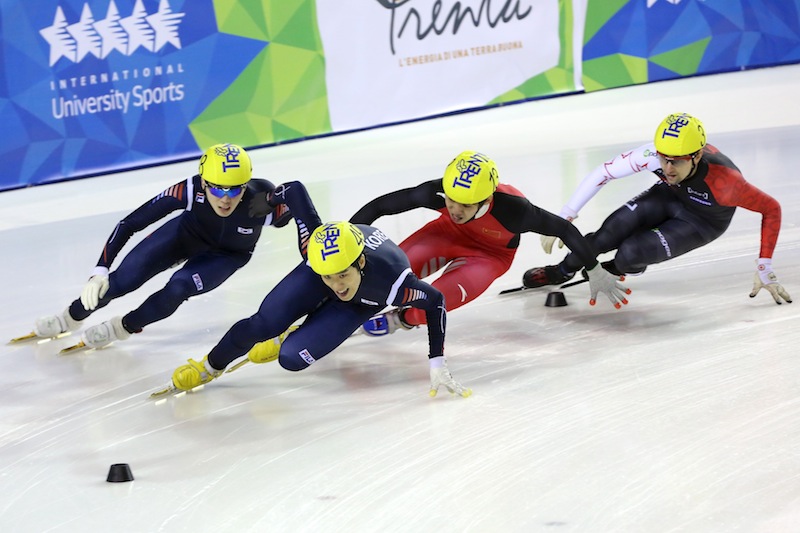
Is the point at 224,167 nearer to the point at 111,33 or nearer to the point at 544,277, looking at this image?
the point at 544,277

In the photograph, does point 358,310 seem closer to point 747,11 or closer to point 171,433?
point 171,433

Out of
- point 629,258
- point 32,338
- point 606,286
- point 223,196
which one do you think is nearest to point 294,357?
point 223,196

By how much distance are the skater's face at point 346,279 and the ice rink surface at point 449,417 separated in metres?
0.48

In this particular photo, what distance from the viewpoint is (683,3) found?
13477mm

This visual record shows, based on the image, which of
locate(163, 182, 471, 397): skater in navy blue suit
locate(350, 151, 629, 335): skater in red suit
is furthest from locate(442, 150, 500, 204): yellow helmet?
locate(163, 182, 471, 397): skater in navy blue suit

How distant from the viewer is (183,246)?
5.45m

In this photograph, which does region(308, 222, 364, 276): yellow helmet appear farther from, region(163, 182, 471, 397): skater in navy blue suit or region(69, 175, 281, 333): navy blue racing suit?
region(69, 175, 281, 333): navy blue racing suit

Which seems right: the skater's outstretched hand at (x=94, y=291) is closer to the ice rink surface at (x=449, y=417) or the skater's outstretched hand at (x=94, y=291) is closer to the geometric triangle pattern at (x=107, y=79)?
the ice rink surface at (x=449, y=417)

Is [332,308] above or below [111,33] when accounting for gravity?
below

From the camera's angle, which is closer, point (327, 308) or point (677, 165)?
point (327, 308)

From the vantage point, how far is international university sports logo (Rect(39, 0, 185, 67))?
9758mm

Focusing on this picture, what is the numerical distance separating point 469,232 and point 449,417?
151 cm

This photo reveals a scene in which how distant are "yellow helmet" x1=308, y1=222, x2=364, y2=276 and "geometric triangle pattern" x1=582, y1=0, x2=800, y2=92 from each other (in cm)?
976

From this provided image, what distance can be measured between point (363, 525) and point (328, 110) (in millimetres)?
8655
